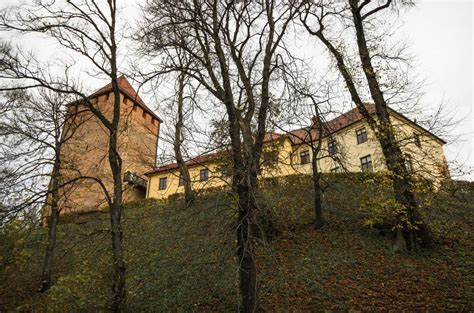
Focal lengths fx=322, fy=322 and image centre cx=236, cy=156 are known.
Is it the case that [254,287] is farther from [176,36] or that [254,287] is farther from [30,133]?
[30,133]

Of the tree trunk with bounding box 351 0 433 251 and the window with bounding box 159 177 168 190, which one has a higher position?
the window with bounding box 159 177 168 190

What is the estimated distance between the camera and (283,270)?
993cm

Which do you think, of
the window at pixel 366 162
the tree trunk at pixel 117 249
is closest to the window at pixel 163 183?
the window at pixel 366 162

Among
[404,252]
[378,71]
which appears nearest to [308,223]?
[404,252]

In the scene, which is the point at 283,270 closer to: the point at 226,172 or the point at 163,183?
the point at 226,172

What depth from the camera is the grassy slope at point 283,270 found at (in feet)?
25.1

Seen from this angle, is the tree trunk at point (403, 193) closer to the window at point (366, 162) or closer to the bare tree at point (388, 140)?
the bare tree at point (388, 140)

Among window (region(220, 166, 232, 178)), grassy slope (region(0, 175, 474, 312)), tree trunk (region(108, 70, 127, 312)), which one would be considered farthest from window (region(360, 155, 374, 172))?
tree trunk (region(108, 70, 127, 312))

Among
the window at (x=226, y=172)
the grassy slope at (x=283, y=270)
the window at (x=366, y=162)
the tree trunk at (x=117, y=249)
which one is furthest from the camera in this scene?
the window at (x=366, y=162)

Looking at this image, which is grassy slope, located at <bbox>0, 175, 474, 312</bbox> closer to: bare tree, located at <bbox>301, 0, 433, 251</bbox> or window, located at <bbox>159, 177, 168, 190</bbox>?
bare tree, located at <bbox>301, 0, 433, 251</bbox>

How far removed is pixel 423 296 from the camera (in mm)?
7613

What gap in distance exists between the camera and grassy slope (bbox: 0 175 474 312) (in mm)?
7641

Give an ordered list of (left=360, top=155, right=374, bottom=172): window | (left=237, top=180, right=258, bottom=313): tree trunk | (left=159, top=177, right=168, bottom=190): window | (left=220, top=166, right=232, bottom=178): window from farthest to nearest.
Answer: (left=159, top=177, right=168, bottom=190): window, (left=360, top=155, right=374, bottom=172): window, (left=220, top=166, right=232, bottom=178): window, (left=237, top=180, right=258, bottom=313): tree trunk

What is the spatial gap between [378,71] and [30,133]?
38.7ft
